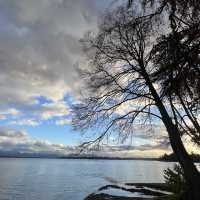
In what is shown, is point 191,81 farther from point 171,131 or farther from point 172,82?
point 171,131

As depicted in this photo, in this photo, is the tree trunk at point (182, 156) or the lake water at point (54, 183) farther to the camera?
the lake water at point (54, 183)

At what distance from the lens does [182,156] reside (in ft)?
57.1

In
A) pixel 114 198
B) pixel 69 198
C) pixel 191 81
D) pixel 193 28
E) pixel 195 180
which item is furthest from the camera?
pixel 69 198

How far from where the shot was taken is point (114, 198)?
Result: 2302 cm

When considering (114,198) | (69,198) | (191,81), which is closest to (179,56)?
(191,81)

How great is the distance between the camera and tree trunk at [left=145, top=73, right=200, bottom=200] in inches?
666

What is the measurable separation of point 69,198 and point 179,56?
34186 millimetres

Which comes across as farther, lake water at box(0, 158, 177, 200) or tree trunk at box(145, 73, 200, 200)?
lake water at box(0, 158, 177, 200)

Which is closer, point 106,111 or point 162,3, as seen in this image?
point 162,3

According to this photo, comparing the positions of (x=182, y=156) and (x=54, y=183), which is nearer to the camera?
(x=182, y=156)

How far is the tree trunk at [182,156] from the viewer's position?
16906 mm

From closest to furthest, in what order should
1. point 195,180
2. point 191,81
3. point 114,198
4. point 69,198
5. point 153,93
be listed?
point 191,81
point 195,180
point 153,93
point 114,198
point 69,198

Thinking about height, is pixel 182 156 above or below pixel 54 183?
below

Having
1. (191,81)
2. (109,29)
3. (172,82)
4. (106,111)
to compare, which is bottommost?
(172,82)
